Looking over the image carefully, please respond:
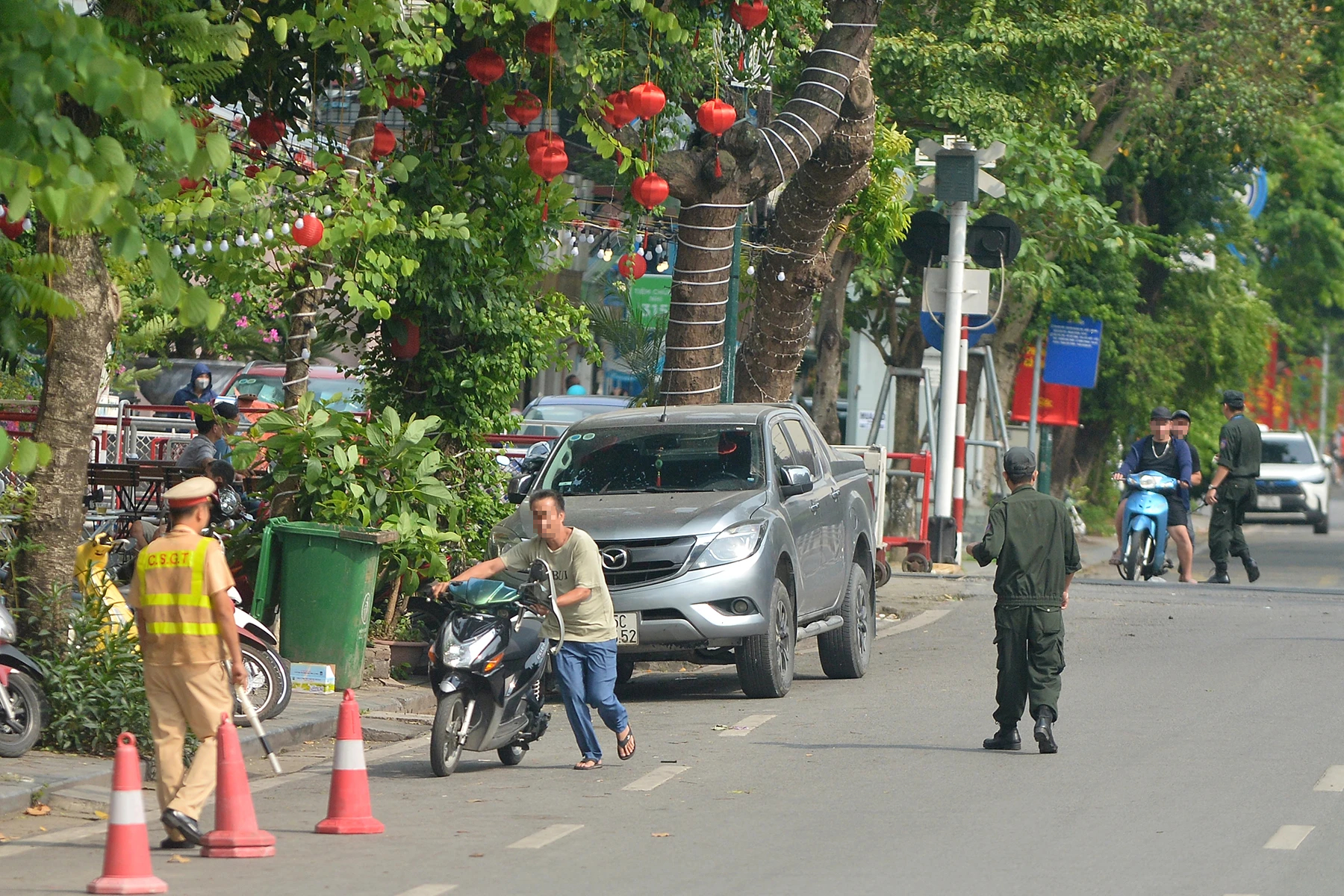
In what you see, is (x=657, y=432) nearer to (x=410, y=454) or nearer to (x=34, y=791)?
(x=410, y=454)

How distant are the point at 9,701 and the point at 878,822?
428cm

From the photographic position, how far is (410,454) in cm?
1279

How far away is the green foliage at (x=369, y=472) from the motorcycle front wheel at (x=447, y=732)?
9.93ft

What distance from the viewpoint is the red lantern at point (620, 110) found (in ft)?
41.3

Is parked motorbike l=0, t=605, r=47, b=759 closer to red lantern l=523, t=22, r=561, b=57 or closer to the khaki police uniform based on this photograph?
the khaki police uniform

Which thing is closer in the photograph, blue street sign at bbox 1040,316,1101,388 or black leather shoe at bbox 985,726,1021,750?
black leather shoe at bbox 985,726,1021,750

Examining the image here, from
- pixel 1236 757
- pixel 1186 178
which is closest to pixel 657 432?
pixel 1236 757

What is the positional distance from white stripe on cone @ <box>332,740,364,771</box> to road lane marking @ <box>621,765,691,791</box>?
1646 mm

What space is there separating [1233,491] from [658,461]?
9.48m

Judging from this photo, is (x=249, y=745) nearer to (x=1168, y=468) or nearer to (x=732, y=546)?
(x=732, y=546)

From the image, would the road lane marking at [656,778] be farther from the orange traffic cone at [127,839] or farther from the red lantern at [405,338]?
the red lantern at [405,338]

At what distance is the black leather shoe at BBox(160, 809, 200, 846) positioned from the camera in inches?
305

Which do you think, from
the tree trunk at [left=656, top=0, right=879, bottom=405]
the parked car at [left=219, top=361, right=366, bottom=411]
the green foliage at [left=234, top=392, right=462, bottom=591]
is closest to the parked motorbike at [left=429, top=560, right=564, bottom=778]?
the green foliage at [left=234, top=392, right=462, bottom=591]

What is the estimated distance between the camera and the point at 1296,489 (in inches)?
1503
